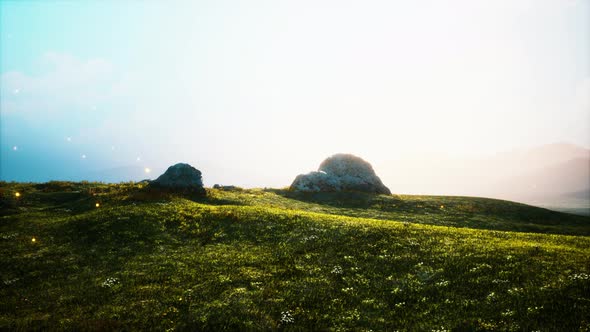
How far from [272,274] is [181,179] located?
32.8 m

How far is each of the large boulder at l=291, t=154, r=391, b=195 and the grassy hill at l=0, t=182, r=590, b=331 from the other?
27.5 metres

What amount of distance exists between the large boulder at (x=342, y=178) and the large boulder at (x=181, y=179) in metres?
19.6

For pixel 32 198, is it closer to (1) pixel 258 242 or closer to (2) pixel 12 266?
(2) pixel 12 266

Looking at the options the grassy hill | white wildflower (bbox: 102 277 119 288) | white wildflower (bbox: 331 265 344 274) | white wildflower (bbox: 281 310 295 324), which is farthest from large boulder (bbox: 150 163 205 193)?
white wildflower (bbox: 281 310 295 324)

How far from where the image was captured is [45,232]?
29797 mm

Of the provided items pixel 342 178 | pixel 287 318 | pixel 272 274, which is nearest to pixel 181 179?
pixel 342 178

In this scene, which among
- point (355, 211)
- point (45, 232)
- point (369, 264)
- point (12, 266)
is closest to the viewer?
point (369, 264)

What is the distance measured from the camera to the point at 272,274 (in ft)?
67.3

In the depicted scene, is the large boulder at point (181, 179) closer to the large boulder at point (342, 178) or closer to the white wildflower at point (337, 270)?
the large boulder at point (342, 178)

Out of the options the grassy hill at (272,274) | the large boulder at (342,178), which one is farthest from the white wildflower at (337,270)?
the large boulder at (342,178)

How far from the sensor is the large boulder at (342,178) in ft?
204

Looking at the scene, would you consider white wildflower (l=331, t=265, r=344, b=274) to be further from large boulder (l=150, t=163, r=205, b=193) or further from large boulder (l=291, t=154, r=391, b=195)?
large boulder (l=291, t=154, r=391, b=195)

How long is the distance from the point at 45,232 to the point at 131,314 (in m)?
20.2

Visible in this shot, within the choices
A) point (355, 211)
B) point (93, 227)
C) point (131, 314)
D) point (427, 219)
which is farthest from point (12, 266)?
point (427, 219)
